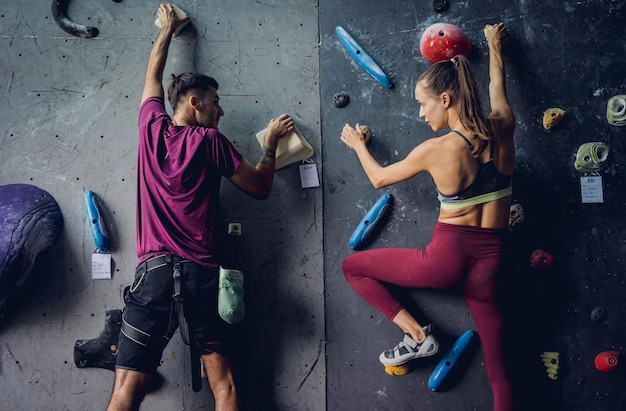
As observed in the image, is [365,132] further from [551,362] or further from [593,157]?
[551,362]

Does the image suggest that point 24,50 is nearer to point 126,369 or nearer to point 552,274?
point 126,369

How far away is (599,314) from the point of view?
2.63 meters

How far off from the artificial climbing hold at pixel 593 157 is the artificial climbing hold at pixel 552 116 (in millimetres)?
179

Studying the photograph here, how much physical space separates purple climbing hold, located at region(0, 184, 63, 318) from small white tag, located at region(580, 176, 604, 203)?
2716 mm

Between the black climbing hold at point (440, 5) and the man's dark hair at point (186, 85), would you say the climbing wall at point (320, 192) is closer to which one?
the black climbing hold at point (440, 5)

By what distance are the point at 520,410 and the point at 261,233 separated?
62.4 inches

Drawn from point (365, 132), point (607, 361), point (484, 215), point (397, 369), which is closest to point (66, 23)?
point (365, 132)

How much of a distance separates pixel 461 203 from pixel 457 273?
310 mm

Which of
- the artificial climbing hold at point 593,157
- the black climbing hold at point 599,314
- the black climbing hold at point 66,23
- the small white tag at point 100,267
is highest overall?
the black climbing hold at point 66,23

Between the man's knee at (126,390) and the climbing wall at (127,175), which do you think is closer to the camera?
the man's knee at (126,390)

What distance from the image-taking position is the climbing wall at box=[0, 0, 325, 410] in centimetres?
279

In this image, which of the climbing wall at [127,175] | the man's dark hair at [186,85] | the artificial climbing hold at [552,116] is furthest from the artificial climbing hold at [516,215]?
the man's dark hair at [186,85]

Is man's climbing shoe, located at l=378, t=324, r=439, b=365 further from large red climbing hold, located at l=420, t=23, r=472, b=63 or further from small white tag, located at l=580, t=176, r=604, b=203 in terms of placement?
large red climbing hold, located at l=420, t=23, r=472, b=63

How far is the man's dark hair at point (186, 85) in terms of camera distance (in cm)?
257
